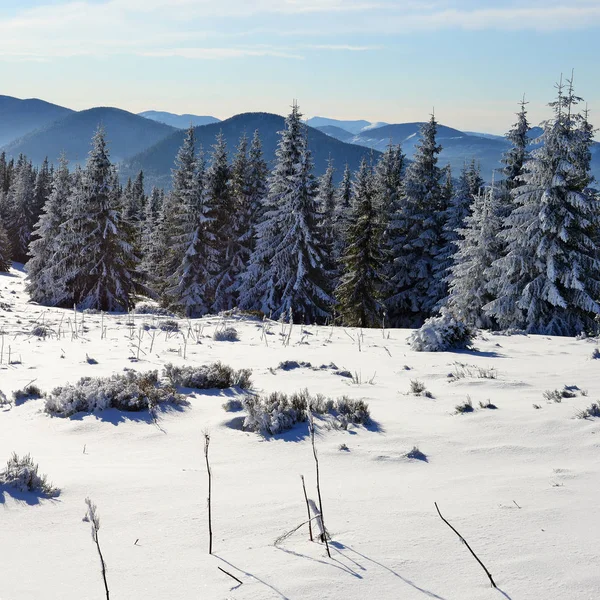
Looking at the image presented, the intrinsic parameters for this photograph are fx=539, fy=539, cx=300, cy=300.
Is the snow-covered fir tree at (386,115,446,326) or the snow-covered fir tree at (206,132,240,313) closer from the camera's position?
the snow-covered fir tree at (386,115,446,326)

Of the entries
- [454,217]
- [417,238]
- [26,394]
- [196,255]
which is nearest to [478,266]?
[417,238]

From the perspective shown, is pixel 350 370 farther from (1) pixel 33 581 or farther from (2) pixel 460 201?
(2) pixel 460 201

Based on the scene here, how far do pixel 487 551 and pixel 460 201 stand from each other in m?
32.6

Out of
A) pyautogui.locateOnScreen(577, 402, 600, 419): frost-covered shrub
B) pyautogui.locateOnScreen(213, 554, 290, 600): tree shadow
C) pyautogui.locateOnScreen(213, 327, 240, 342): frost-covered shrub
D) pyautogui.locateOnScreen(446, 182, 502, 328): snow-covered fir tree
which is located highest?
pyautogui.locateOnScreen(446, 182, 502, 328): snow-covered fir tree

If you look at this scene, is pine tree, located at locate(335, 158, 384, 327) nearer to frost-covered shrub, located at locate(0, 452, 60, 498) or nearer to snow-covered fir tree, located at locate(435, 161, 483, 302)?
snow-covered fir tree, located at locate(435, 161, 483, 302)

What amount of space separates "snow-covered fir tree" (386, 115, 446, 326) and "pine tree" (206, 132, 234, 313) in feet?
33.3

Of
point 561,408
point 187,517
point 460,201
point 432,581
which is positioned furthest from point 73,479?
point 460,201

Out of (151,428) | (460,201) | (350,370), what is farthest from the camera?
(460,201)

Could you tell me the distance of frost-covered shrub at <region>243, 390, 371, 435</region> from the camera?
5.33 meters

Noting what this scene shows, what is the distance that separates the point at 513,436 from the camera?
5086 mm

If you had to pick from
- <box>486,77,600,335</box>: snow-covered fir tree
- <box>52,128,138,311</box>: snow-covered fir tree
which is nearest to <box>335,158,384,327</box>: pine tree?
<box>486,77,600,335</box>: snow-covered fir tree

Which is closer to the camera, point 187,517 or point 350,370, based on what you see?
point 187,517

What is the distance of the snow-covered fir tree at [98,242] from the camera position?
1242 inches

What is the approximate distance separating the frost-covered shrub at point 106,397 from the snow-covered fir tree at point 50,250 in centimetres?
2794
